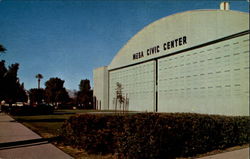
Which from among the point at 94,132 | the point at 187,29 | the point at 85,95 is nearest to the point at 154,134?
the point at 94,132

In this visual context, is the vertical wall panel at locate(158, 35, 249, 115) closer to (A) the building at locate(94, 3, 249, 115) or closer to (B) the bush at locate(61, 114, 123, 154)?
(A) the building at locate(94, 3, 249, 115)

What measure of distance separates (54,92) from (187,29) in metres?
58.1

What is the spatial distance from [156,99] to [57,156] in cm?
2225

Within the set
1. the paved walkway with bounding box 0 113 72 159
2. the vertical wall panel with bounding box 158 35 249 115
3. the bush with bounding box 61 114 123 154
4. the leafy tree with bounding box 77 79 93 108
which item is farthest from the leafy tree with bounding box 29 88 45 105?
the bush with bounding box 61 114 123 154

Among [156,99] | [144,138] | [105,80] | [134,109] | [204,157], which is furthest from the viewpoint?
[105,80]

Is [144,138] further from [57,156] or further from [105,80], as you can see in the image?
[105,80]

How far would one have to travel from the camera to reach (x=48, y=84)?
7231 cm

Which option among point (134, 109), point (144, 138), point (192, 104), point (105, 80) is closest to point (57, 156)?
point (144, 138)

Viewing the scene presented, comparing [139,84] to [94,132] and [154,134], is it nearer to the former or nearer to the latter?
[94,132]

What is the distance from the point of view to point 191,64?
22344 mm

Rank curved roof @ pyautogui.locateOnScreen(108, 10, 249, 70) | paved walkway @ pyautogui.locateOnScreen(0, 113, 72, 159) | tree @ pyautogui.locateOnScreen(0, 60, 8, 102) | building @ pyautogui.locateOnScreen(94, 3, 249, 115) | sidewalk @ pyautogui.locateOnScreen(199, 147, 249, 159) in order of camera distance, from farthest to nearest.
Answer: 1. tree @ pyautogui.locateOnScreen(0, 60, 8, 102)
2. curved roof @ pyautogui.locateOnScreen(108, 10, 249, 70)
3. building @ pyautogui.locateOnScreen(94, 3, 249, 115)
4. paved walkway @ pyautogui.locateOnScreen(0, 113, 72, 159)
5. sidewalk @ pyautogui.locateOnScreen(199, 147, 249, 159)

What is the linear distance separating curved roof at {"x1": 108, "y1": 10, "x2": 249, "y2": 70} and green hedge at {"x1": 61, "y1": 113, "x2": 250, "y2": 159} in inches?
480

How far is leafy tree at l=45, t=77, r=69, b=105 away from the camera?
7131 cm

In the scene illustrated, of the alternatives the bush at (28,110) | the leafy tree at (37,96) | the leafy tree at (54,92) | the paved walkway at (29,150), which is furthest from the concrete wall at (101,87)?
the leafy tree at (37,96)
